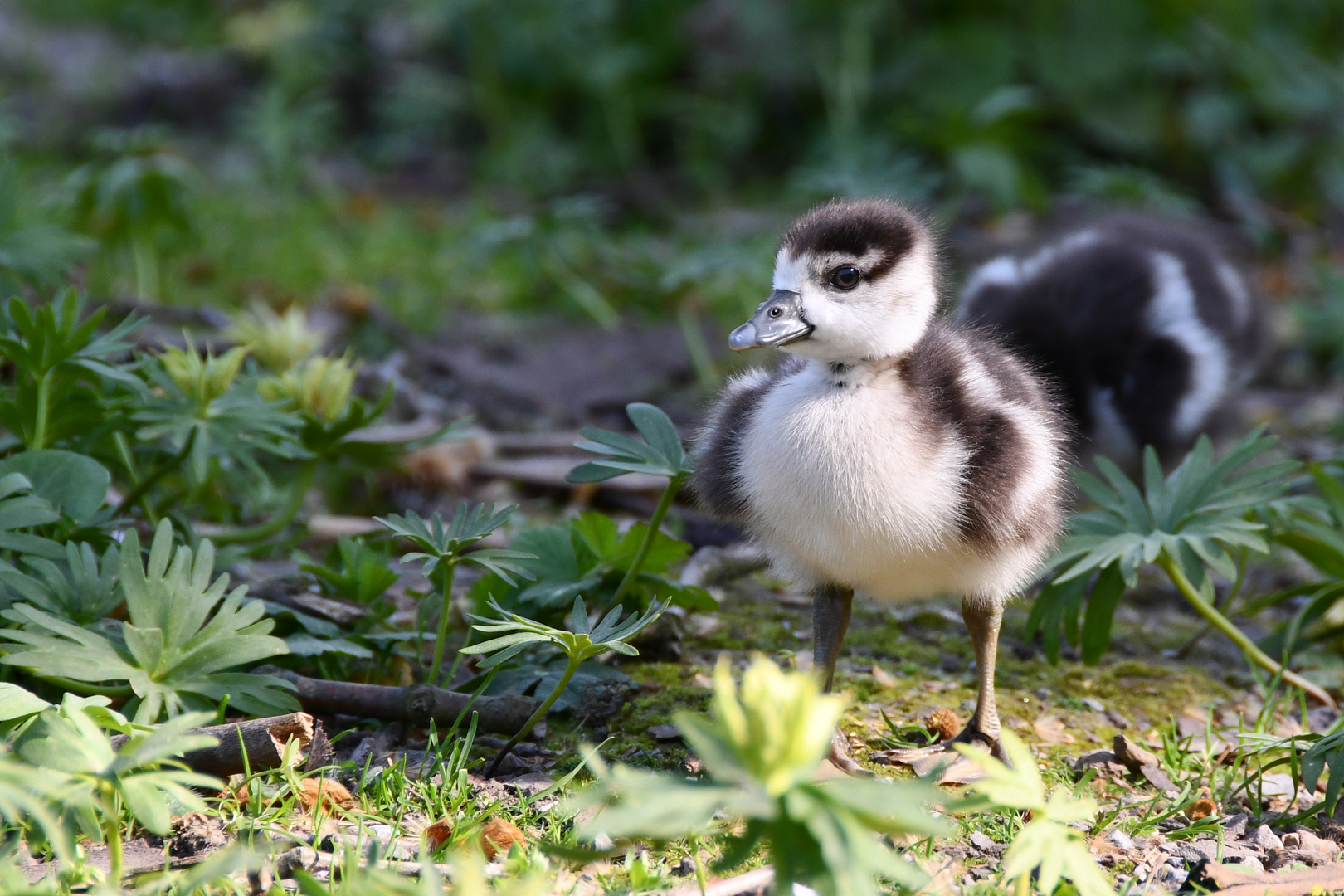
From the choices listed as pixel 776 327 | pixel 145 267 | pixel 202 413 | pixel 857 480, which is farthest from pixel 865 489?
pixel 145 267

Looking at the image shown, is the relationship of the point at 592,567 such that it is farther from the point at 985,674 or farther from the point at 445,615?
the point at 985,674

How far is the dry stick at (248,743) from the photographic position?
2.23 metres

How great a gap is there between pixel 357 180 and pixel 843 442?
217 inches

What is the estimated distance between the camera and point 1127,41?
6281mm

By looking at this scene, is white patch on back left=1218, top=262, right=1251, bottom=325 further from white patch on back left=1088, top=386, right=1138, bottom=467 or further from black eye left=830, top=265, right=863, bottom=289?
black eye left=830, top=265, right=863, bottom=289

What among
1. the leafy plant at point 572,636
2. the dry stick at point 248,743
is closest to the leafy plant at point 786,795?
the leafy plant at point 572,636

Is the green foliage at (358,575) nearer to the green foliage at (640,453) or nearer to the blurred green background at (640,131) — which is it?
the green foliage at (640,453)

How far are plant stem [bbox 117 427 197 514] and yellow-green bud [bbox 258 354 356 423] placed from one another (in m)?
0.30

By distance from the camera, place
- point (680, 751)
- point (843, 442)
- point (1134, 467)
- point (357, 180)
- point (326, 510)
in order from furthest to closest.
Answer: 1. point (357, 180)
2. point (1134, 467)
3. point (326, 510)
4. point (680, 751)
5. point (843, 442)

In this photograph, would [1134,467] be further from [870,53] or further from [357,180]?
[357,180]

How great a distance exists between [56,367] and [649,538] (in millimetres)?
1293

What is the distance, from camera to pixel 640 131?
23.4 ft

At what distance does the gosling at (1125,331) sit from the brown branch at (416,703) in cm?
198

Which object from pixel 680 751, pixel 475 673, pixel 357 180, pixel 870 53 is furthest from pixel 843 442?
pixel 357 180
